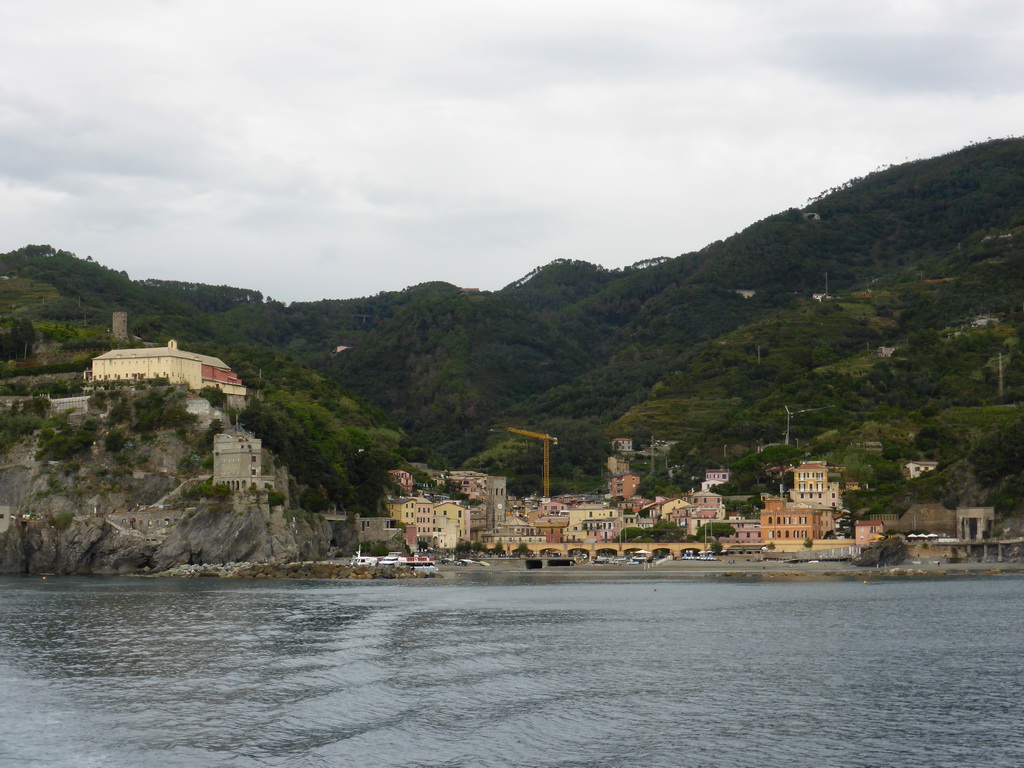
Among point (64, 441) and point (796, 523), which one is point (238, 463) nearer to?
point (64, 441)

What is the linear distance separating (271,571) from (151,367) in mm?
25629

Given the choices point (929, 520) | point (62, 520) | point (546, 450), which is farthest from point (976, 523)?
point (62, 520)

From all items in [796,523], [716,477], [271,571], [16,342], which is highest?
[16,342]

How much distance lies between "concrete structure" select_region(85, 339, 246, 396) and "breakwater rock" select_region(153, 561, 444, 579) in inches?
791

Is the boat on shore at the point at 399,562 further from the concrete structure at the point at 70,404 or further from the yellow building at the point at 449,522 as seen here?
the concrete structure at the point at 70,404

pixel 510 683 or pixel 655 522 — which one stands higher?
pixel 655 522

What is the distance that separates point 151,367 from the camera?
348ft

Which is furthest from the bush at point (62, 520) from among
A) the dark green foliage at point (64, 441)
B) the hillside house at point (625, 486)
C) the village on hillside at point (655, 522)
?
the hillside house at point (625, 486)

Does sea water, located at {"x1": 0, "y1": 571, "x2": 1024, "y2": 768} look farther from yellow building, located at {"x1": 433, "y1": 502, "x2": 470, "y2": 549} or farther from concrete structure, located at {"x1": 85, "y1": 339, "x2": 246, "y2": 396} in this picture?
yellow building, located at {"x1": 433, "y1": 502, "x2": 470, "y2": 549}

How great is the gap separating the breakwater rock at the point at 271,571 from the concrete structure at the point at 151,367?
20.1 m

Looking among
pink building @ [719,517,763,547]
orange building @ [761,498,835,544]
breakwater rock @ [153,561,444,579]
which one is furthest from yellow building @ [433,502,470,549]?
orange building @ [761,498,835,544]

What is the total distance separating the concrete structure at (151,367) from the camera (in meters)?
106

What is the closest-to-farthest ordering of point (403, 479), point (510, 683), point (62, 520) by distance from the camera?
point (510, 683)
point (62, 520)
point (403, 479)

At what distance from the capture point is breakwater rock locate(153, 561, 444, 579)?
89812 mm
